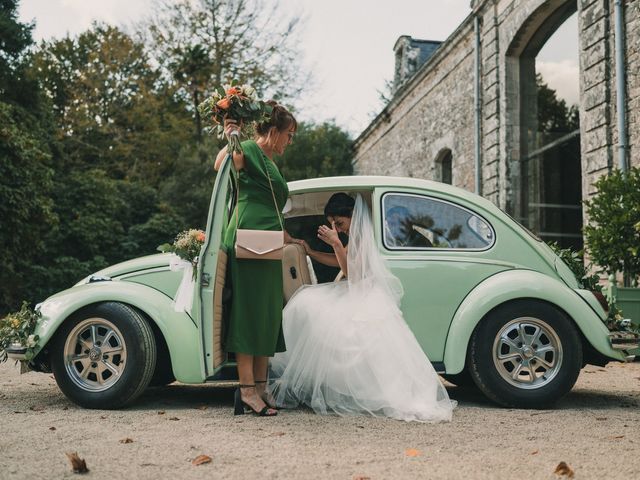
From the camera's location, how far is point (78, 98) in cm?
2923

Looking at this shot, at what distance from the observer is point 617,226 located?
7938mm

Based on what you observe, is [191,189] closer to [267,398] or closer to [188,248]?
[188,248]

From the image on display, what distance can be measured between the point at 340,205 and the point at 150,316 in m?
1.60

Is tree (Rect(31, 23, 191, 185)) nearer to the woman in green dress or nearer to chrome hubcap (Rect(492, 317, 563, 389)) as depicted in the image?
the woman in green dress

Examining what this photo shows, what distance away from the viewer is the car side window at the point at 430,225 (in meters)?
5.02

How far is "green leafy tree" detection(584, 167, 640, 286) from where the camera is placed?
25.8ft

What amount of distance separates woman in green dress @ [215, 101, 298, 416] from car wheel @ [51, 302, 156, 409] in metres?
0.62

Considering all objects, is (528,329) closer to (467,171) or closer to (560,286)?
(560,286)

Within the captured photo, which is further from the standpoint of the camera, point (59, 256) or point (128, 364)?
point (59, 256)

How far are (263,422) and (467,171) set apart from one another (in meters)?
12.8

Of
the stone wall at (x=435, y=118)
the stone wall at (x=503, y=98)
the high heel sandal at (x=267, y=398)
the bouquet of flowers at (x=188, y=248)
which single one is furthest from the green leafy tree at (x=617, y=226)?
the stone wall at (x=435, y=118)

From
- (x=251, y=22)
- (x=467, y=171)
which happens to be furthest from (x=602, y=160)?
(x=251, y=22)

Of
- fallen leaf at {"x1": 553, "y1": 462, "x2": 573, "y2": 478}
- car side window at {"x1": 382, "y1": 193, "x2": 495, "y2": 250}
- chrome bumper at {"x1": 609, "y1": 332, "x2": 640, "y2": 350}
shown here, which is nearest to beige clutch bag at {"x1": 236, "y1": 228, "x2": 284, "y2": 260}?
car side window at {"x1": 382, "y1": 193, "x2": 495, "y2": 250}

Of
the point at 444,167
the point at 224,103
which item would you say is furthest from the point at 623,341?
the point at 444,167
